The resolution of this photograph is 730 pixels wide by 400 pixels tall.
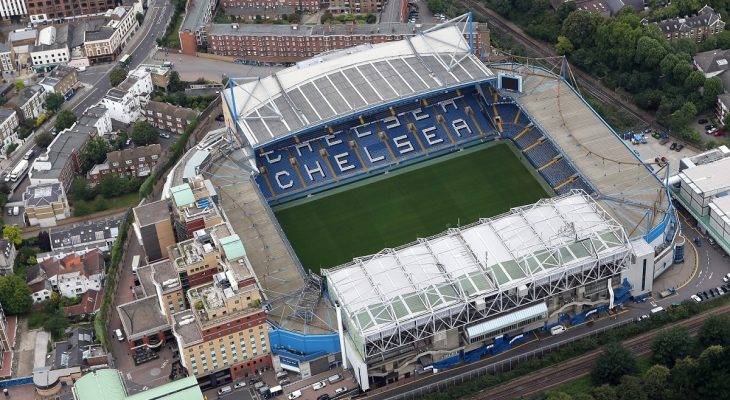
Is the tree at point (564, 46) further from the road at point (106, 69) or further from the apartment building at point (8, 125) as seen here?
the apartment building at point (8, 125)

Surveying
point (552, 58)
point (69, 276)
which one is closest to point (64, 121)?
point (69, 276)

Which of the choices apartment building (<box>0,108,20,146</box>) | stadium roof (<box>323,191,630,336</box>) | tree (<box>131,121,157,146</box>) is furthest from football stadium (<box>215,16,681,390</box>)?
apartment building (<box>0,108,20,146</box>)

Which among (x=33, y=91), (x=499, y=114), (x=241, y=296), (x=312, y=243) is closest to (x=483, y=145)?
(x=499, y=114)

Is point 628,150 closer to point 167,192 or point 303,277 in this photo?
point 303,277

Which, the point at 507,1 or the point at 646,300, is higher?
the point at 507,1

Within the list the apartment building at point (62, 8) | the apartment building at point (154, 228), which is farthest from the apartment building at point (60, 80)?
the apartment building at point (154, 228)

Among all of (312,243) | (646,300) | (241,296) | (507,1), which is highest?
(507,1)

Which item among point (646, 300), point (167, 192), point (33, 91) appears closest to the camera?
point (646, 300)
